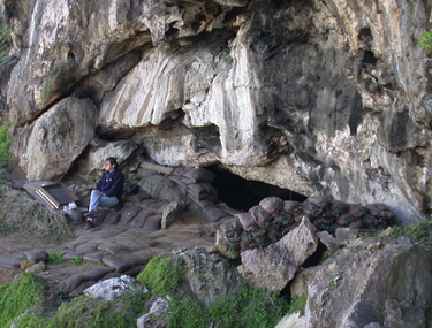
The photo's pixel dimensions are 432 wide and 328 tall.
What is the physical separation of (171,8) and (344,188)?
4447 mm

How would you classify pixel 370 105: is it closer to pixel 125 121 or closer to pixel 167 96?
pixel 167 96

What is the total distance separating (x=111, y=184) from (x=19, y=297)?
432cm

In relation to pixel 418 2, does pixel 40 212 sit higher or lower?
lower

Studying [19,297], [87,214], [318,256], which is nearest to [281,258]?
[318,256]

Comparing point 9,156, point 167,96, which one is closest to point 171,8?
point 167,96

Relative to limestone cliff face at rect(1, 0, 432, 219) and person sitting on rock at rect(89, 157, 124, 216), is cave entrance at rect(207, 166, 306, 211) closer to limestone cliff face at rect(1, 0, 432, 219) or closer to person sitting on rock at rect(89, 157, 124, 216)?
limestone cliff face at rect(1, 0, 432, 219)

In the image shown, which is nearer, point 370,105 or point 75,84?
point 370,105

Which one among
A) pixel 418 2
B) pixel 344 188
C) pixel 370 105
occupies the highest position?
pixel 418 2

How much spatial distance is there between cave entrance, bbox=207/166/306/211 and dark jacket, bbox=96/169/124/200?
213 centimetres

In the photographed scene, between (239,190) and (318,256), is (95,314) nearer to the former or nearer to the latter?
(318,256)

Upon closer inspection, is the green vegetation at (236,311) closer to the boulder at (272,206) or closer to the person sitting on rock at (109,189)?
the boulder at (272,206)

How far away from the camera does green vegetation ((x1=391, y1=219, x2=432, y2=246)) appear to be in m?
6.09

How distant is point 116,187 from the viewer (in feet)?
40.1

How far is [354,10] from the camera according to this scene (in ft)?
26.5
